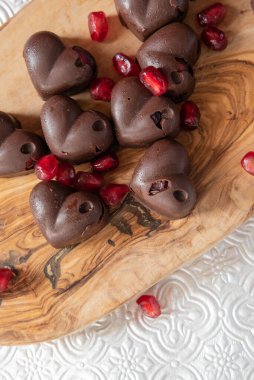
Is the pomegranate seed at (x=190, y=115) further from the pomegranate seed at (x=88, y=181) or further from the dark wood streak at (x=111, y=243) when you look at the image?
the dark wood streak at (x=111, y=243)

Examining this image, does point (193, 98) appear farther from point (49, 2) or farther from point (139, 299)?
point (139, 299)

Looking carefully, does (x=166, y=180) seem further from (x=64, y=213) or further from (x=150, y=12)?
(x=150, y=12)

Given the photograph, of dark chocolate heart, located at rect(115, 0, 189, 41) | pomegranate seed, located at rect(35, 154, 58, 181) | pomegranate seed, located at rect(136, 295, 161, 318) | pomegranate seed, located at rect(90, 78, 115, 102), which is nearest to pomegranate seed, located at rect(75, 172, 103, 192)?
pomegranate seed, located at rect(35, 154, 58, 181)

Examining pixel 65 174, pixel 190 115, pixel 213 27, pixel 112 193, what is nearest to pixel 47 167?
pixel 65 174

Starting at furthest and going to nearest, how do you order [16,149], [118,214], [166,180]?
[118,214]
[16,149]
[166,180]

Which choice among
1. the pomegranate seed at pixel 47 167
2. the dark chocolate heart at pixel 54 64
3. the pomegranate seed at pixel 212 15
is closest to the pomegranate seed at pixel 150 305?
the pomegranate seed at pixel 47 167

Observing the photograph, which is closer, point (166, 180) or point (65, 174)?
point (166, 180)

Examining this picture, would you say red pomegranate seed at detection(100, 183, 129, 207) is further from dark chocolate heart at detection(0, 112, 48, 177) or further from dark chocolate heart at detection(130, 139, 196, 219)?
dark chocolate heart at detection(0, 112, 48, 177)

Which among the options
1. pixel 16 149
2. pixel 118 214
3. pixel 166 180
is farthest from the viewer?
pixel 118 214
